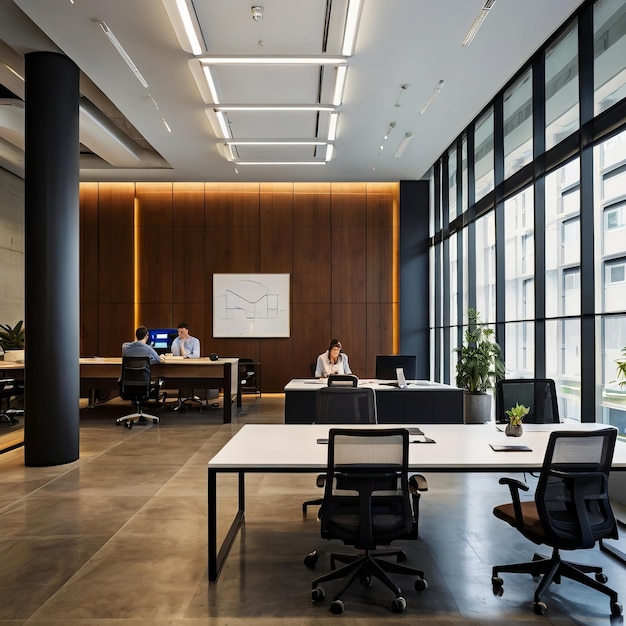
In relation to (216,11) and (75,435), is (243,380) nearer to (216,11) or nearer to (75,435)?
(75,435)

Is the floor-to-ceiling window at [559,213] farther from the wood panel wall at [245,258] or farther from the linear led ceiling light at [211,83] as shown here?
the linear led ceiling light at [211,83]

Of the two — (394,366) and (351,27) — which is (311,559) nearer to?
(394,366)

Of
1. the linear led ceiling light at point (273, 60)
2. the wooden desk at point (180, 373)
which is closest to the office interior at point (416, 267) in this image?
the wooden desk at point (180, 373)

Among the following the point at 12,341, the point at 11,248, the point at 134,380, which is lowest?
the point at 134,380

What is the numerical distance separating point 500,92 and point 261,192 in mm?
6156

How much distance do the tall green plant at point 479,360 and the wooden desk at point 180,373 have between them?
3.71 metres

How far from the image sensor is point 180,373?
9492 millimetres

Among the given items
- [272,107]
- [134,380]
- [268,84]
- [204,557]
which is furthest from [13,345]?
[204,557]

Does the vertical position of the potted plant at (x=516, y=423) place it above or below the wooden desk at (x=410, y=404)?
above

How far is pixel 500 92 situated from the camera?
7980mm

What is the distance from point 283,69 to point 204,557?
18.4ft

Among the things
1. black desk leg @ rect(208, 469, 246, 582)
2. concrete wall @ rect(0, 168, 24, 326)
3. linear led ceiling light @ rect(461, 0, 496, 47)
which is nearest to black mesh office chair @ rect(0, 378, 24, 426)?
concrete wall @ rect(0, 168, 24, 326)

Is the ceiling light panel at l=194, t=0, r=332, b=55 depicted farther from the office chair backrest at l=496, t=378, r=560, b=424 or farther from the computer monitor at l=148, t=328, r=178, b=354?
the computer monitor at l=148, t=328, r=178, b=354

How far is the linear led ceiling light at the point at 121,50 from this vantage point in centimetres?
591
